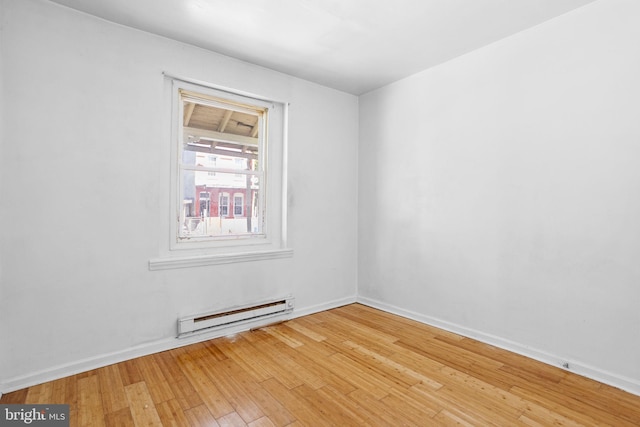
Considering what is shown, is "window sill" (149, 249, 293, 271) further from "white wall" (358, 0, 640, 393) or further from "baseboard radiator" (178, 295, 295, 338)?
"white wall" (358, 0, 640, 393)

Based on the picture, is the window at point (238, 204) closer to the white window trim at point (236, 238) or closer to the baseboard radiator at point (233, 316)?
the white window trim at point (236, 238)

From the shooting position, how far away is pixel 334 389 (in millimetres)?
2160

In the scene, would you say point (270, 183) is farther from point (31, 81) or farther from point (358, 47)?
point (31, 81)

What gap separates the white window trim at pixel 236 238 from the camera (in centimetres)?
287

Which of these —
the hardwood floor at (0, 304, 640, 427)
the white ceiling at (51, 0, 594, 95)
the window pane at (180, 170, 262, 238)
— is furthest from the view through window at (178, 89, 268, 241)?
the hardwood floor at (0, 304, 640, 427)

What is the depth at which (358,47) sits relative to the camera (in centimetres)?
297

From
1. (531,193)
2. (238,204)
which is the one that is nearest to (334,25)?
(238,204)

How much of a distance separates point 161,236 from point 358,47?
2531 mm

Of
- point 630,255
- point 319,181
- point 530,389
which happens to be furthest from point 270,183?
point 630,255

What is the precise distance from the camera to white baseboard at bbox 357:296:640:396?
7.19 feet

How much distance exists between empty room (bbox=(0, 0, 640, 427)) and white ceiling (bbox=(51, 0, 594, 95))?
0.02 meters

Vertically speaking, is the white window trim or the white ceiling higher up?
the white ceiling

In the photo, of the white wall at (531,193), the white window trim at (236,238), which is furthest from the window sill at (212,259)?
the white wall at (531,193)

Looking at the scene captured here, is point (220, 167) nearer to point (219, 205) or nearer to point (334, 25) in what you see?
point (219, 205)
